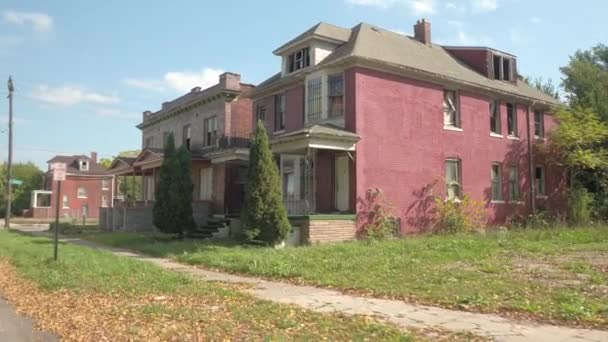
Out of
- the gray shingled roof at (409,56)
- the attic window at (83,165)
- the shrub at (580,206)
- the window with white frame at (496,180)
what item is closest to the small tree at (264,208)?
the gray shingled roof at (409,56)

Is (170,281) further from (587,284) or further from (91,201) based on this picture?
(91,201)

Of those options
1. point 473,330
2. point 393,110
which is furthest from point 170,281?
point 393,110

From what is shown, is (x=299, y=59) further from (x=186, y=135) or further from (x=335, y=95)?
(x=186, y=135)

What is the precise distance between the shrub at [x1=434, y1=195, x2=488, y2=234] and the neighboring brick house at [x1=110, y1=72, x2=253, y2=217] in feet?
28.3

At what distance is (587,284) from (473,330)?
13.2ft

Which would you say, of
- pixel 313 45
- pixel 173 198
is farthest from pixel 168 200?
pixel 313 45

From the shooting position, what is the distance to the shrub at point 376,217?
19594 mm

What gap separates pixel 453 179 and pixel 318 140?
25.1 ft

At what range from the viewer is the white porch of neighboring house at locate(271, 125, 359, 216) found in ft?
62.4

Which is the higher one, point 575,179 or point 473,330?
point 575,179

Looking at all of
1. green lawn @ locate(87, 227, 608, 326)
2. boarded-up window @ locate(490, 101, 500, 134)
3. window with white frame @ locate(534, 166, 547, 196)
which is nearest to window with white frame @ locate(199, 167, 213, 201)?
green lawn @ locate(87, 227, 608, 326)

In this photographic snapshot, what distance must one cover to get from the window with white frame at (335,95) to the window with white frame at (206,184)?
936 centimetres

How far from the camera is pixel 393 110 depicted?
21.3 meters

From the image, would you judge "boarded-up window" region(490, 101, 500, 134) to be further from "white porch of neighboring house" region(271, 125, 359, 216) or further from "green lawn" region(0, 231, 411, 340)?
"green lawn" region(0, 231, 411, 340)
